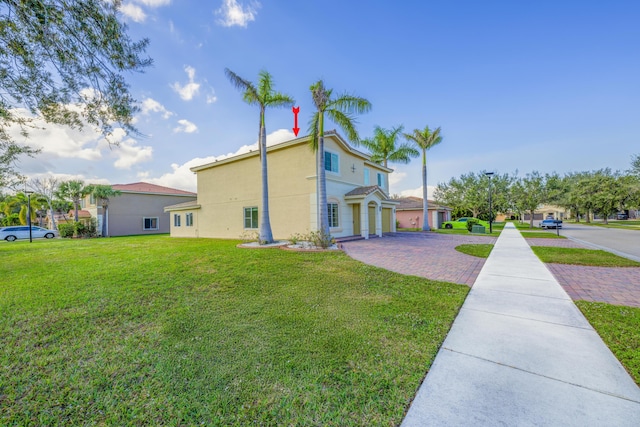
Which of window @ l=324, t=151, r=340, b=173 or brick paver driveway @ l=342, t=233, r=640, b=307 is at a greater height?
window @ l=324, t=151, r=340, b=173

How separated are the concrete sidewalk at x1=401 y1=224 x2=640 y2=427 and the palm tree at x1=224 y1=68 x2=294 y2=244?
1065cm

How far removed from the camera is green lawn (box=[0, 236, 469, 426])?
2.39 meters

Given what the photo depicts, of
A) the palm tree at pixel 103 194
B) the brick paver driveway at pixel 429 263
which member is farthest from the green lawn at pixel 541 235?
Result: the palm tree at pixel 103 194

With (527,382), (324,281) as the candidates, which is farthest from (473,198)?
(527,382)

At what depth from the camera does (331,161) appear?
15.8m

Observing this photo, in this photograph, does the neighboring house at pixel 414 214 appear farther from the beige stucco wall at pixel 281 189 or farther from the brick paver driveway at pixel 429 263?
the brick paver driveway at pixel 429 263

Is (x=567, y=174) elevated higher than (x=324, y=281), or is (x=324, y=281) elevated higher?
(x=567, y=174)

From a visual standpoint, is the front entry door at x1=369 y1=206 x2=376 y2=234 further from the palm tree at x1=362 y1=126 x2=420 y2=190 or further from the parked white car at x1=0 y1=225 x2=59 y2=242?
the parked white car at x1=0 y1=225 x2=59 y2=242

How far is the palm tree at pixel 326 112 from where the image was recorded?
12555 mm

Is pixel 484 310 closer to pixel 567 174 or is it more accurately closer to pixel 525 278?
pixel 525 278

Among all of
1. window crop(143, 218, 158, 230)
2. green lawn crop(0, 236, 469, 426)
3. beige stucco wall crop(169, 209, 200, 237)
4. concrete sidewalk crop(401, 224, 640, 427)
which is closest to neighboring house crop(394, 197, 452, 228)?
beige stucco wall crop(169, 209, 200, 237)

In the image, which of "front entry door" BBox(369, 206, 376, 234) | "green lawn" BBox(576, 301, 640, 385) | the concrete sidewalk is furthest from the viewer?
"front entry door" BBox(369, 206, 376, 234)

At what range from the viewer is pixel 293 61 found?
40.3 feet

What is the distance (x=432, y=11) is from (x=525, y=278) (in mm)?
10944
